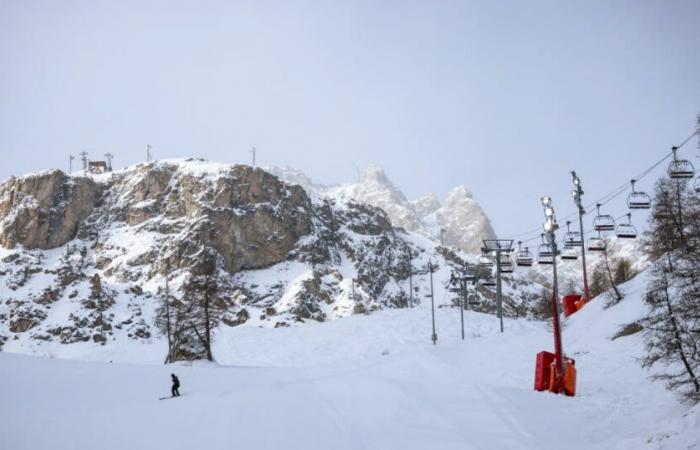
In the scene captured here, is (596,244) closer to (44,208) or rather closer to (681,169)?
(681,169)

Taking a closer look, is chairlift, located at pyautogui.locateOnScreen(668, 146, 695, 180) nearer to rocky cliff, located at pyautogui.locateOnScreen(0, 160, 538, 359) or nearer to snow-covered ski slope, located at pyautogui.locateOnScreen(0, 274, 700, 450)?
snow-covered ski slope, located at pyautogui.locateOnScreen(0, 274, 700, 450)

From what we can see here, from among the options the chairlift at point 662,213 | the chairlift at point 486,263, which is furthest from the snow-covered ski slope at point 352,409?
the chairlift at point 486,263

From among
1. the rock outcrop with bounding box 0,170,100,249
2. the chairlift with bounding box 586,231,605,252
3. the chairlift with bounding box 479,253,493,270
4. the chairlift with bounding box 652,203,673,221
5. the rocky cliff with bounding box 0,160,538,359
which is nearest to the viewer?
the chairlift with bounding box 652,203,673,221

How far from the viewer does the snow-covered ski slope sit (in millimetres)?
14469

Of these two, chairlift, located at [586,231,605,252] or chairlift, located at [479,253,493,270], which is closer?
chairlift, located at [586,231,605,252]

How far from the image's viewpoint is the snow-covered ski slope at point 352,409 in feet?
47.5

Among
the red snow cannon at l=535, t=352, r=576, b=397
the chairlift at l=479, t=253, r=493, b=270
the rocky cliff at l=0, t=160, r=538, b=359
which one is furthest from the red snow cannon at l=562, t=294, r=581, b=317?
the rocky cliff at l=0, t=160, r=538, b=359

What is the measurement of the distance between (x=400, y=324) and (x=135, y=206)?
107028 millimetres

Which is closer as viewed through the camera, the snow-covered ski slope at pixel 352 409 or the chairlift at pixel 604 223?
the snow-covered ski slope at pixel 352 409

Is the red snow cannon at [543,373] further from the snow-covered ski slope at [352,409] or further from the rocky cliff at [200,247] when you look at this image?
the rocky cliff at [200,247]

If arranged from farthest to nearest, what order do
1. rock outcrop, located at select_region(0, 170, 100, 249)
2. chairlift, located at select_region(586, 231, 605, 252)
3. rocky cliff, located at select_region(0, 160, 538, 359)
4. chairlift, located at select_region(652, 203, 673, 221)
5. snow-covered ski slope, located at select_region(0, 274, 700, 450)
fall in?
rock outcrop, located at select_region(0, 170, 100, 249)
rocky cliff, located at select_region(0, 160, 538, 359)
chairlift, located at select_region(586, 231, 605, 252)
chairlift, located at select_region(652, 203, 673, 221)
snow-covered ski slope, located at select_region(0, 274, 700, 450)

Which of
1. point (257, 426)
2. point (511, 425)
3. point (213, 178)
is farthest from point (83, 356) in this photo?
point (213, 178)

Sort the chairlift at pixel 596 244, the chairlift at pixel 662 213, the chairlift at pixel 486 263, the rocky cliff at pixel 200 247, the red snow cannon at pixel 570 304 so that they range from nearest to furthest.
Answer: the chairlift at pixel 662 213 < the chairlift at pixel 596 244 < the red snow cannon at pixel 570 304 < the chairlift at pixel 486 263 < the rocky cliff at pixel 200 247

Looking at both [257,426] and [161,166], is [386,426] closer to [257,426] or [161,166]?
[257,426]
